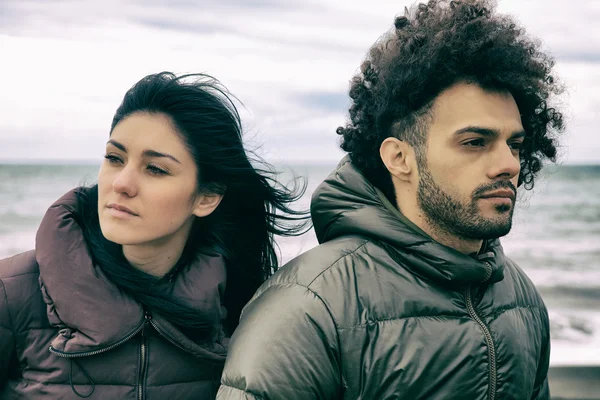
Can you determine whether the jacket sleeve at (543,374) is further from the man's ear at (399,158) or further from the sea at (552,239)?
the man's ear at (399,158)

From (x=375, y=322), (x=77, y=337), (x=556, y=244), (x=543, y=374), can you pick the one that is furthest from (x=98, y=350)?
(x=556, y=244)

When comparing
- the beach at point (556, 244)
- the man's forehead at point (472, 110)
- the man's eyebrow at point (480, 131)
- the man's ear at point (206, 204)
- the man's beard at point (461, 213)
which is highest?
the man's forehead at point (472, 110)

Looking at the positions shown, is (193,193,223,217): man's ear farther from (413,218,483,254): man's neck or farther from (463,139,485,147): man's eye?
(463,139,485,147): man's eye

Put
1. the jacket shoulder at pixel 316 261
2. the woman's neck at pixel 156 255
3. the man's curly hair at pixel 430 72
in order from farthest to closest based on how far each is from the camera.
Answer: the woman's neck at pixel 156 255 < the man's curly hair at pixel 430 72 < the jacket shoulder at pixel 316 261

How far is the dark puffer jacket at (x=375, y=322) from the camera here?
2031mm

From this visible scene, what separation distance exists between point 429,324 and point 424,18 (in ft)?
3.27

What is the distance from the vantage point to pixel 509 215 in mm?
2246

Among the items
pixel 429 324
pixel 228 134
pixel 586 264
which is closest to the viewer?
pixel 429 324

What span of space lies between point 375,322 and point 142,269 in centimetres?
98

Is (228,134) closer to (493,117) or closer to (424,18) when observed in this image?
(424,18)

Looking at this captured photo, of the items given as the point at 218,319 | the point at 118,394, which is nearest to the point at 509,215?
the point at 218,319

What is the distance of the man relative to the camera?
205 centimetres

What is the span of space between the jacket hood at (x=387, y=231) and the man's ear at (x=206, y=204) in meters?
0.54

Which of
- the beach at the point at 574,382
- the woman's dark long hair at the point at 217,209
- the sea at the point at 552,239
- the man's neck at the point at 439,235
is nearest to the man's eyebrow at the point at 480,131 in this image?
the man's neck at the point at 439,235
